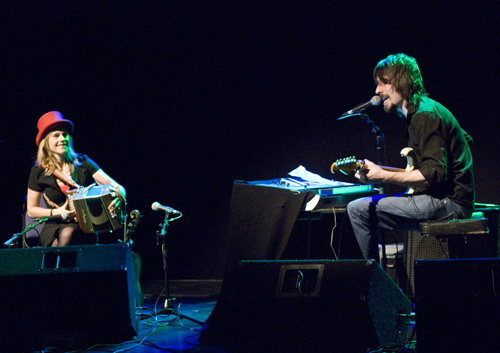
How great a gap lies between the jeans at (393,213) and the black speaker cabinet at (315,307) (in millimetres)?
609

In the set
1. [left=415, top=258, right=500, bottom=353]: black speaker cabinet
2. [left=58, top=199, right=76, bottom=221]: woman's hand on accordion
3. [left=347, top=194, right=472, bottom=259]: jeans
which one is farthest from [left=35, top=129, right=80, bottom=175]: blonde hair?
[left=415, top=258, right=500, bottom=353]: black speaker cabinet

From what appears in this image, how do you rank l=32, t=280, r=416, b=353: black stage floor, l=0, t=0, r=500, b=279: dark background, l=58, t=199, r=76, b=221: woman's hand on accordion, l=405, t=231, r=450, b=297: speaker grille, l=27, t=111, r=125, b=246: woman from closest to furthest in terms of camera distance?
l=32, t=280, r=416, b=353: black stage floor → l=405, t=231, r=450, b=297: speaker grille → l=58, t=199, r=76, b=221: woman's hand on accordion → l=27, t=111, r=125, b=246: woman → l=0, t=0, r=500, b=279: dark background

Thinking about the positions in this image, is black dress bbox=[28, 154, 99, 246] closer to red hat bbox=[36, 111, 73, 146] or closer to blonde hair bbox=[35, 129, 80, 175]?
blonde hair bbox=[35, 129, 80, 175]

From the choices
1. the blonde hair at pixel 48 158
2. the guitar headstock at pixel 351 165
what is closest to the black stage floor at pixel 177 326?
the guitar headstock at pixel 351 165

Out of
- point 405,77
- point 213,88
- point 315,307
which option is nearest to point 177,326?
point 315,307

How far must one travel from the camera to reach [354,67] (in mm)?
4949

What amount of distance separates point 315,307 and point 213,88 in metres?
3.77

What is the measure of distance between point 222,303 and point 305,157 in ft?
8.99

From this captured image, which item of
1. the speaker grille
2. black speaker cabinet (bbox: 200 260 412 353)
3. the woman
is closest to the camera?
black speaker cabinet (bbox: 200 260 412 353)

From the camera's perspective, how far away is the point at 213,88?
5426 millimetres

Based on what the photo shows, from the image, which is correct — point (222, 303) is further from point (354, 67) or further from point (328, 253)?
point (354, 67)

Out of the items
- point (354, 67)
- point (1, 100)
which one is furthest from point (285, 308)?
point (1, 100)

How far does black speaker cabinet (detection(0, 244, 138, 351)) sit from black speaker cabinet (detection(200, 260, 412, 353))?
67 cm

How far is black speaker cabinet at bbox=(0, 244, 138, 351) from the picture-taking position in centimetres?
244
